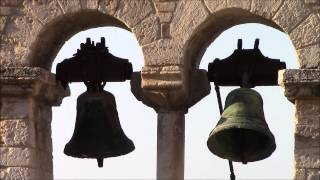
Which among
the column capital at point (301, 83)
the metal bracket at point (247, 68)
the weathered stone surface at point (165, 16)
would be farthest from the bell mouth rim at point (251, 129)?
the weathered stone surface at point (165, 16)

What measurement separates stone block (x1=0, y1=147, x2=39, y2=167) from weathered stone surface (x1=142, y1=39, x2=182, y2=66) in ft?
4.93

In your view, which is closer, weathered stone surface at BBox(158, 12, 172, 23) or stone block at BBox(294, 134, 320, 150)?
stone block at BBox(294, 134, 320, 150)

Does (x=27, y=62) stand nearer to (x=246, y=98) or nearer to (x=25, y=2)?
(x=25, y=2)

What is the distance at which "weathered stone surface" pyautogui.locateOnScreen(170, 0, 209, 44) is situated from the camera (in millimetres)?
13688

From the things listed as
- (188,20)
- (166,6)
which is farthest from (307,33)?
(166,6)

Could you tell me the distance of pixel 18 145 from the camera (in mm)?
14016

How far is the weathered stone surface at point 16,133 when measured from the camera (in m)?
14.0

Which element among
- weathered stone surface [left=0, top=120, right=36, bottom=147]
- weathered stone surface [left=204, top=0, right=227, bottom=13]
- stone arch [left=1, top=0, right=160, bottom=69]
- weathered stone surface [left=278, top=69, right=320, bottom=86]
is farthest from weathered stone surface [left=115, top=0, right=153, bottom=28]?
weathered stone surface [left=278, top=69, right=320, bottom=86]

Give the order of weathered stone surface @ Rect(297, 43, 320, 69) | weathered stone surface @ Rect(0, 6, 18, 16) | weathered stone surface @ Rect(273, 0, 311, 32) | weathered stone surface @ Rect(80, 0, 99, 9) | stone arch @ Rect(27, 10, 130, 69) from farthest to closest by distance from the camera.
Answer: weathered stone surface @ Rect(0, 6, 18, 16) → stone arch @ Rect(27, 10, 130, 69) → weathered stone surface @ Rect(80, 0, 99, 9) → weathered stone surface @ Rect(273, 0, 311, 32) → weathered stone surface @ Rect(297, 43, 320, 69)

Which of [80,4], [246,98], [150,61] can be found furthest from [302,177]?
[80,4]

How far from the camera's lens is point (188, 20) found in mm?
13703

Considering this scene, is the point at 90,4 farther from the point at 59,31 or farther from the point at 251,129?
the point at 251,129

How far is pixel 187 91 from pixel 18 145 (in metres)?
Answer: 1.76

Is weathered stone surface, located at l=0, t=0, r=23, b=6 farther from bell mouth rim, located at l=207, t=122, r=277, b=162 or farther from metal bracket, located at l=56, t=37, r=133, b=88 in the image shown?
bell mouth rim, located at l=207, t=122, r=277, b=162
